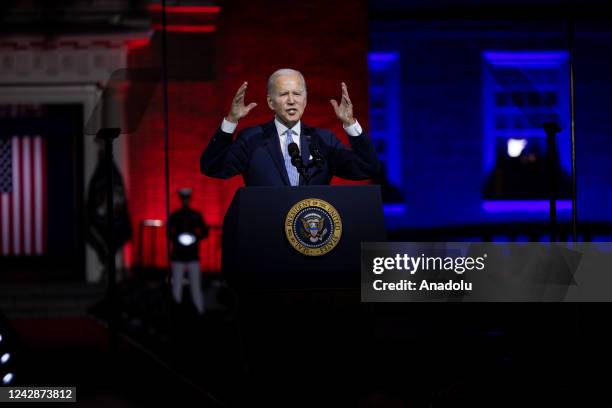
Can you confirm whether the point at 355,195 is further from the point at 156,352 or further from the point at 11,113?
the point at 11,113

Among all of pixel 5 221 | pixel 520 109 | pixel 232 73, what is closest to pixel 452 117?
pixel 520 109

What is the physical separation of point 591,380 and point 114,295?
2623 millimetres

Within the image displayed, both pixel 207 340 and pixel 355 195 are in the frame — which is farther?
pixel 207 340

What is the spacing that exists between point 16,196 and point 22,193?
9 cm

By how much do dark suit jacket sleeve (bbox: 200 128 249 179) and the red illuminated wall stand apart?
6233 mm

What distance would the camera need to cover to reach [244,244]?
320 cm

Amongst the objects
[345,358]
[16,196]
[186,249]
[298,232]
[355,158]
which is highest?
[355,158]

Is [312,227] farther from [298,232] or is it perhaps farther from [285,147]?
[285,147]

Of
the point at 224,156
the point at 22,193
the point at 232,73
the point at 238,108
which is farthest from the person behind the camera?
the point at 22,193

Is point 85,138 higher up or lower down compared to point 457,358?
higher up

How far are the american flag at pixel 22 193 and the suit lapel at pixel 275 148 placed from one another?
25.2 feet

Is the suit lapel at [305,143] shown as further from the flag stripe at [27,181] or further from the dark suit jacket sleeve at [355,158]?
the flag stripe at [27,181]

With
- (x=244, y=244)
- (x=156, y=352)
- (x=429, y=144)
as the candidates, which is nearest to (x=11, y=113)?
(x=429, y=144)

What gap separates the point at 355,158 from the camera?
370 centimetres
